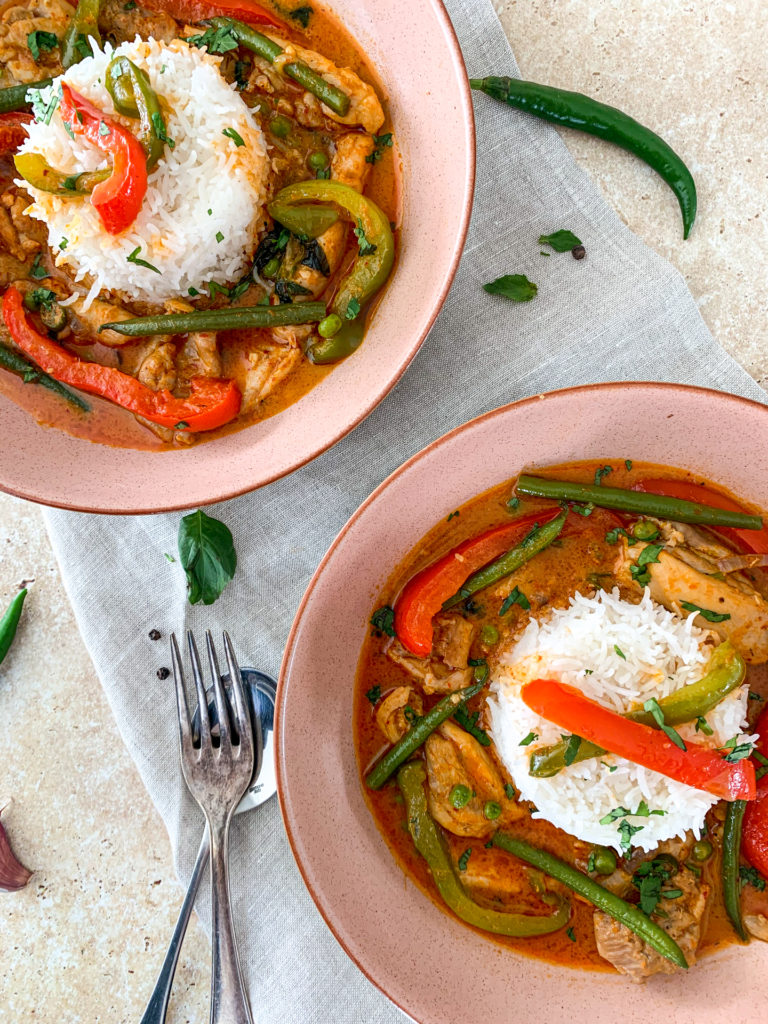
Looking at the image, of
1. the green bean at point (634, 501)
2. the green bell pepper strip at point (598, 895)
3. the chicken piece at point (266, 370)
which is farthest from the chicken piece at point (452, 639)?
the chicken piece at point (266, 370)

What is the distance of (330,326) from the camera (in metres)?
3.08

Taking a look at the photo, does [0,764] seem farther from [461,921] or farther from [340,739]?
[461,921]

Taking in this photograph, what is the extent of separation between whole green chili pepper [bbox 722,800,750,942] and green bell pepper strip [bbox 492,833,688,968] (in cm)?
32

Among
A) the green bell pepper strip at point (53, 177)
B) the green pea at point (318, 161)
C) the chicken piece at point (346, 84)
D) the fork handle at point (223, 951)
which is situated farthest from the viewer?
the fork handle at point (223, 951)

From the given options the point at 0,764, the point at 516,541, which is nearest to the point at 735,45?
the point at 516,541

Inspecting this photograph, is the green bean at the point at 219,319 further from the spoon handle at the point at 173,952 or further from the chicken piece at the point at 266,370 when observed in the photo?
the spoon handle at the point at 173,952

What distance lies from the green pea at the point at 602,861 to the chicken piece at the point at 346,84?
9.72ft

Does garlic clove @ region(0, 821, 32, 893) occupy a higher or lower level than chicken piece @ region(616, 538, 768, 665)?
lower

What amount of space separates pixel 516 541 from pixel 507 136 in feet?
5.60

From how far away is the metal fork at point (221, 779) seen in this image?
10.8ft

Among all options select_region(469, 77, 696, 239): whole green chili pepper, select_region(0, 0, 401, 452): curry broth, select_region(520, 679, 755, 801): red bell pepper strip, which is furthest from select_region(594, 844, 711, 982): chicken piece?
select_region(469, 77, 696, 239): whole green chili pepper

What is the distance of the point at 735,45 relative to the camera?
3.37 m

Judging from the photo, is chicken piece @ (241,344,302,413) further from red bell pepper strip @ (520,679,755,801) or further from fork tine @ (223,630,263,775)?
red bell pepper strip @ (520,679,755,801)

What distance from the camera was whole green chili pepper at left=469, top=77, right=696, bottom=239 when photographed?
3.24 m
